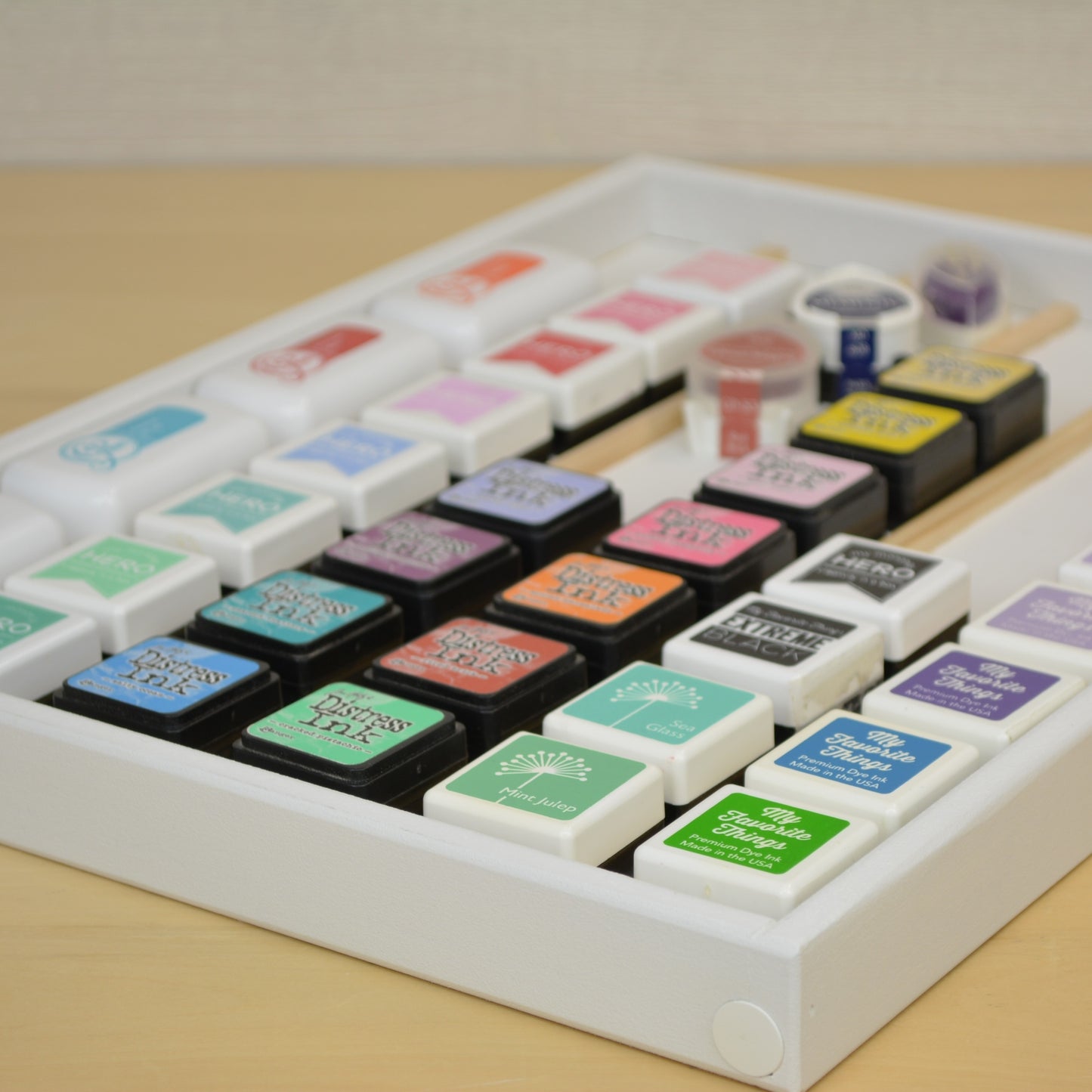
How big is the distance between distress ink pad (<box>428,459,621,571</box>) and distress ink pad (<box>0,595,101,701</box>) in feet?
0.71

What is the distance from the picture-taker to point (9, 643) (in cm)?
94

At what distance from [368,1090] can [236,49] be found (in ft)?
4.50

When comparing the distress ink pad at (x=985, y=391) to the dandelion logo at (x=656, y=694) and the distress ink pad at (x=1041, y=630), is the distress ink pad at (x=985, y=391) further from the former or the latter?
the dandelion logo at (x=656, y=694)

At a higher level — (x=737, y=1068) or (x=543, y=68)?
(x=543, y=68)

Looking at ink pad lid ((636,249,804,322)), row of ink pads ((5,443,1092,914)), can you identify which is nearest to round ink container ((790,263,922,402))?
ink pad lid ((636,249,804,322))

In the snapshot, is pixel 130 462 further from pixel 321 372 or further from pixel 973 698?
pixel 973 698

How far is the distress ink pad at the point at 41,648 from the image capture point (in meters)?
0.92

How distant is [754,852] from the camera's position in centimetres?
74

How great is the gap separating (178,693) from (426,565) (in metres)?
0.17

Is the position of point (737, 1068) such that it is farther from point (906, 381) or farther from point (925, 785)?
point (906, 381)

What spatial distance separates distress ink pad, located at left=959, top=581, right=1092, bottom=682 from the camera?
2.94 ft

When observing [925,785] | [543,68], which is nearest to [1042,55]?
[543,68]

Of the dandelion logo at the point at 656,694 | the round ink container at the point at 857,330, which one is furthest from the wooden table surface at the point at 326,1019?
the round ink container at the point at 857,330

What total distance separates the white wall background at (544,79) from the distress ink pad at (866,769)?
113 cm
